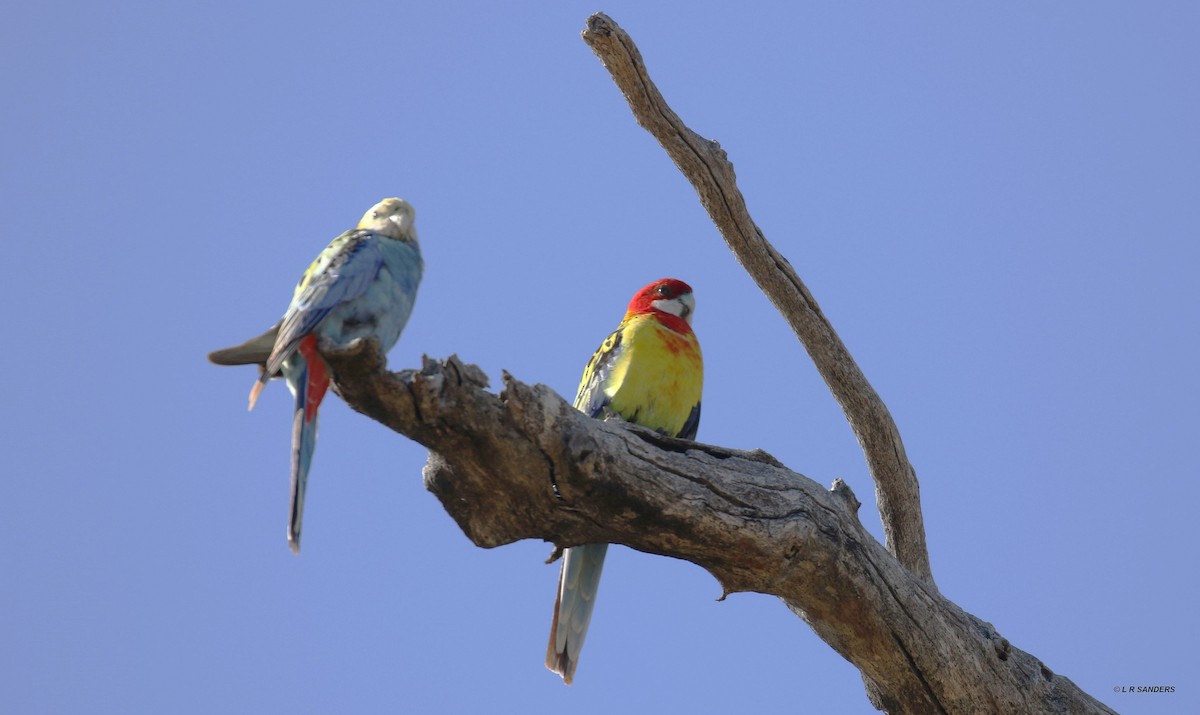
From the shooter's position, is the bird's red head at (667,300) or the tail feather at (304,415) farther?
the bird's red head at (667,300)

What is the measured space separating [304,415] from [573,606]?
1968 mm

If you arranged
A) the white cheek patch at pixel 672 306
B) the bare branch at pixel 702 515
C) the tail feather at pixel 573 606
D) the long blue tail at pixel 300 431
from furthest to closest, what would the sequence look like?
the white cheek patch at pixel 672 306 < the tail feather at pixel 573 606 < the long blue tail at pixel 300 431 < the bare branch at pixel 702 515

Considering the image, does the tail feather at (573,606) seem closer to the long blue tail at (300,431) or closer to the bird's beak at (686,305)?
the long blue tail at (300,431)

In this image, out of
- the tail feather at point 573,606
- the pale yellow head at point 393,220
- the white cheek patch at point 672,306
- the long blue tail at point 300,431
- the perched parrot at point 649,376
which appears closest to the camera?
the long blue tail at point 300,431

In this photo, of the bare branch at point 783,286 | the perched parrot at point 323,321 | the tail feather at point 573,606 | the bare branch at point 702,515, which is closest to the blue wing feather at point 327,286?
the perched parrot at point 323,321

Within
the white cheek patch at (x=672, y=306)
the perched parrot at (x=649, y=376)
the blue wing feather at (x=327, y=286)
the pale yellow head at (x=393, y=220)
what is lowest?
the blue wing feather at (x=327, y=286)

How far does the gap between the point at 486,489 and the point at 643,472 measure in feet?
2.15

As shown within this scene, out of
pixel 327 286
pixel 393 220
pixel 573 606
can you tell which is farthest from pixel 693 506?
pixel 393 220

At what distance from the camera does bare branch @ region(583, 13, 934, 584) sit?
20.5 ft

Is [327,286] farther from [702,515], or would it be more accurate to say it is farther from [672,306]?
[672,306]

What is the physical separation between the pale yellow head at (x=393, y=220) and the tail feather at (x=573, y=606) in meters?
1.80

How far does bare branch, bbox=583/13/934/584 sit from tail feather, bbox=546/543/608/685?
5.40ft

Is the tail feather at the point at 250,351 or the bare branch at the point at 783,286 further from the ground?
the bare branch at the point at 783,286

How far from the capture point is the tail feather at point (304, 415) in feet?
16.0
